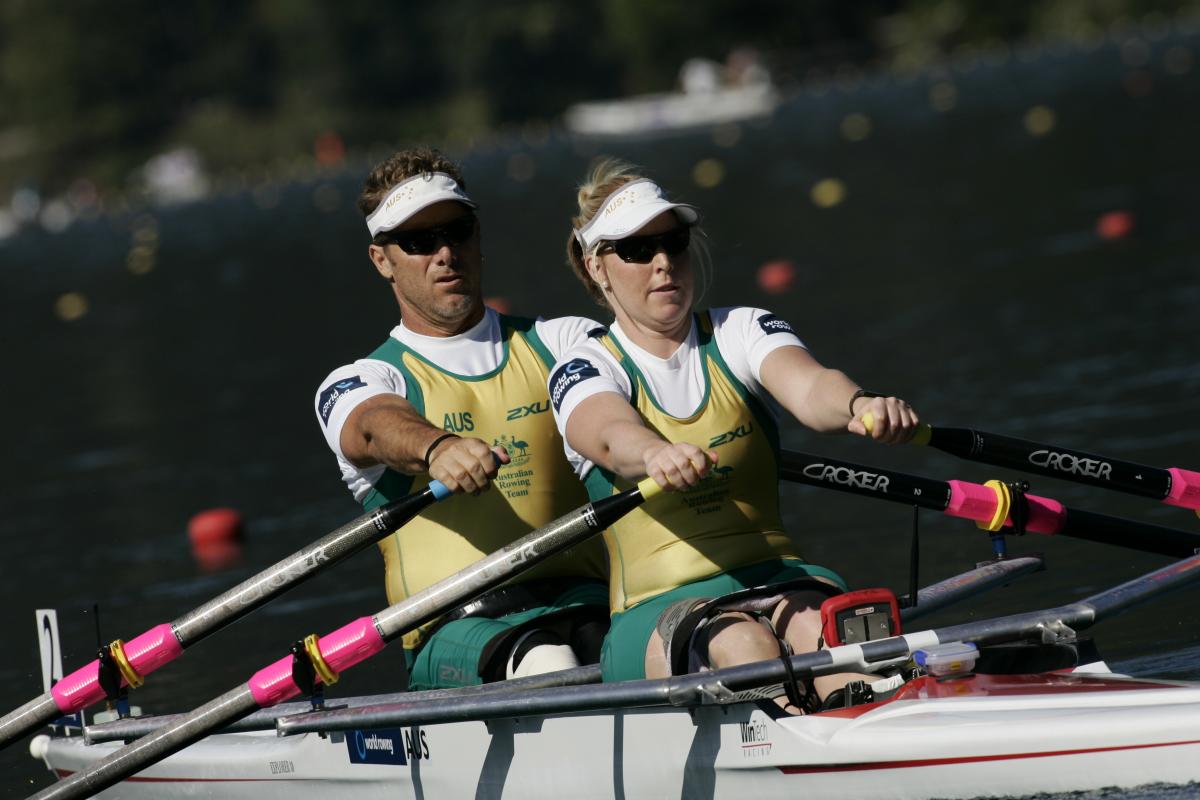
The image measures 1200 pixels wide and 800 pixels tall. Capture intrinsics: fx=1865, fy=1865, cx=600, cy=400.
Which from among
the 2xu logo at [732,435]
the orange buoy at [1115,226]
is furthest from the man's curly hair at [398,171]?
the orange buoy at [1115,226]

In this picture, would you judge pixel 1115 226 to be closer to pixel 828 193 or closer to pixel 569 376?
pixel 828 193

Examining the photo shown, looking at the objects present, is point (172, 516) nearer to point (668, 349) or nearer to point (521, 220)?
point (668, 349)

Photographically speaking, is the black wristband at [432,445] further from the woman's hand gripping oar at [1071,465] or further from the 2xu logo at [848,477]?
the woman's hand gripping oar at [1071,465]

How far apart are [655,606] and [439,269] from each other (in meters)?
1.48

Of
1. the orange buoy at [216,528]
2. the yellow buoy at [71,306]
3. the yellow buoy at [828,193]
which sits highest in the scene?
the yellow buoy at [71,306]

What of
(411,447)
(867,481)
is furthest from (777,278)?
(411,447)

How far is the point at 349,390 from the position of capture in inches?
243

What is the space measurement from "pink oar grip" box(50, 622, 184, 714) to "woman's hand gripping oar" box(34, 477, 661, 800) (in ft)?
1.20

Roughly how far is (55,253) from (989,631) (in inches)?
2512

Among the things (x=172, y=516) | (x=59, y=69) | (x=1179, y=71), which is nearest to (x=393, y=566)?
(x=172, y=516)

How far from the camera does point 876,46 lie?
92.8 meters

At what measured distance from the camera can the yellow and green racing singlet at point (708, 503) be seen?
220 inches

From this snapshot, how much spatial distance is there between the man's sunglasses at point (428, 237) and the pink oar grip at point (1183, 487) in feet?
8.53

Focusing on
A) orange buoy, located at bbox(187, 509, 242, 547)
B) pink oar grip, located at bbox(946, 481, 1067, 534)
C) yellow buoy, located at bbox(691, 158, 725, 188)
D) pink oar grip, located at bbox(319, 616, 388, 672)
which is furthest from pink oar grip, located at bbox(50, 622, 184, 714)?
yellow buoy, located at bbox(691, 158, 725, 188)
